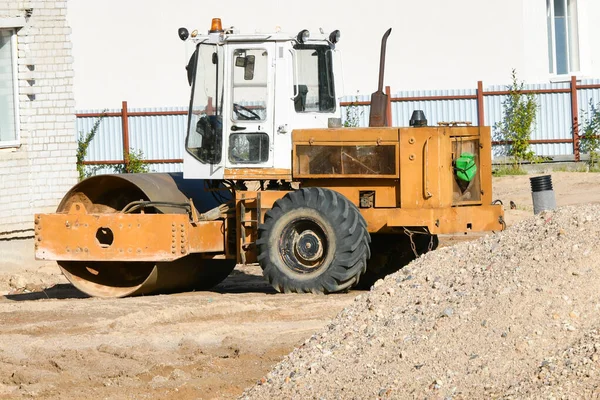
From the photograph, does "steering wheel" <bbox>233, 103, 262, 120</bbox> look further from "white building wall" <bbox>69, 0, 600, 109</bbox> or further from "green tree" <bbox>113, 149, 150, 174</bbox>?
"white building wall" <bbox>69, 0, 600, 109</bbox>

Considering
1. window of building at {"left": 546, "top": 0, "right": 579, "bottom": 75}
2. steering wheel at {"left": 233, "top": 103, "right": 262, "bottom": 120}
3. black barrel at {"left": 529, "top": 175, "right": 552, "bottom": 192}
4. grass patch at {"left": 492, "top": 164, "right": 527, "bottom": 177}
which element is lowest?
black barrel at {"left": 529, "top": 175, "right": 552, "bottom": 192}

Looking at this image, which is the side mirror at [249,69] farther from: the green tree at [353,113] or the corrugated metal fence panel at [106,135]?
the corrugated metal fence panel at [106,135]

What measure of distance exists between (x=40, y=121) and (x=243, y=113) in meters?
4.79

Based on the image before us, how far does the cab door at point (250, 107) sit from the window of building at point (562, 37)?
15.3m

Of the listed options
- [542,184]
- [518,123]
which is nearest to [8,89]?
[542,184]

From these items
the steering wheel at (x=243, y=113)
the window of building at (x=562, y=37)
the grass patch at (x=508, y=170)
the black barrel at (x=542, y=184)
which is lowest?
the black barrel at (x=542, y=184)

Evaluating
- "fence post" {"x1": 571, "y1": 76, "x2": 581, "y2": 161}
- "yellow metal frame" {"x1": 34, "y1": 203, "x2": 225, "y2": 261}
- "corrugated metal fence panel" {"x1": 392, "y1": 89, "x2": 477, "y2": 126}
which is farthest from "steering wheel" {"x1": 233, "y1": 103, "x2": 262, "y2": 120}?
"fence post" {"x1": 571, "y1": 76, "x2": 581, "y2": 161}

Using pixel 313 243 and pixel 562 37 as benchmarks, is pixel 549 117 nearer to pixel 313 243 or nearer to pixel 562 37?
pixel 562 37

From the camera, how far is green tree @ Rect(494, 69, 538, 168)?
23.1m

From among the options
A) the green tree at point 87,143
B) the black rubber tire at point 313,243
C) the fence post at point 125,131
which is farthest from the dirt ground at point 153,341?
the green tree at point 87,143

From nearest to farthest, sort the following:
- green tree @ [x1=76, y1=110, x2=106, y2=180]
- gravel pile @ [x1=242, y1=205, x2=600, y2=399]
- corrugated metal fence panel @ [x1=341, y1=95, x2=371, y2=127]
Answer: gravel pile @ [x1=242, y1=205, x2=600, y2=399], corrugated metal fence panel @ [x1=341, y1=95, x2=371, y2=127], green tree @ [x1=76, y1=110, x2=106, y2=180]

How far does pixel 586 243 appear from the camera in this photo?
807cm

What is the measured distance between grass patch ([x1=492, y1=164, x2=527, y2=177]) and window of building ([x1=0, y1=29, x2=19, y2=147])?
1059 centimetres

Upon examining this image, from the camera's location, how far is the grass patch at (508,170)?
22569 mm
